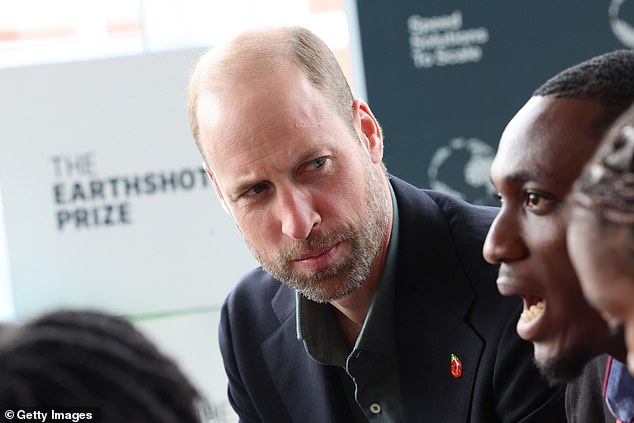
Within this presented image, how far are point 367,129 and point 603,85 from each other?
84 cm

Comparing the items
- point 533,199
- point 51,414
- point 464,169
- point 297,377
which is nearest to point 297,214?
point 297,377

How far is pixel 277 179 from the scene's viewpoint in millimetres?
2027

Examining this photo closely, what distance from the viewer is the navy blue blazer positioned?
6.49 feet

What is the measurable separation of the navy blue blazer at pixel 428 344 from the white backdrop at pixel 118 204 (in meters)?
1.53

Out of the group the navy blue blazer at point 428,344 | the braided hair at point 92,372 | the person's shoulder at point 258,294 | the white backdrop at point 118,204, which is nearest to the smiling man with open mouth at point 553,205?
the navy blue blazer at point 428,344

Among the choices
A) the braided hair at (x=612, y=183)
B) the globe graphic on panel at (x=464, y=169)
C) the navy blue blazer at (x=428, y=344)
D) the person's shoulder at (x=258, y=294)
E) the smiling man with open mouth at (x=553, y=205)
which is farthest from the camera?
the globe graphic on panel at (x=464, y=169)

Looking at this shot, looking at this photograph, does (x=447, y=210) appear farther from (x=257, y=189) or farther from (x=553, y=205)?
(x=553, y=205)

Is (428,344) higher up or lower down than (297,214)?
lower down

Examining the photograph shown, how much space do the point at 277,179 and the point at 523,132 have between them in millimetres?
626

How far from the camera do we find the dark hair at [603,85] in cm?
147

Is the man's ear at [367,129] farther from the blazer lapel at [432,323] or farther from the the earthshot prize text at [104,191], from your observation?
the the earthshot prize text at [104,191]

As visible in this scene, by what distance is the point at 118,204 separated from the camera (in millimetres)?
4004

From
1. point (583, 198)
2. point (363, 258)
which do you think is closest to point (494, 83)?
point (363, 258)

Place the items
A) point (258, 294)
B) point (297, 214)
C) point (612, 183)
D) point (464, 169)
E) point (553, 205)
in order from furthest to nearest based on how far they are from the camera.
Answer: point (464, 169)
point (258, 294)
point (297, 214)
point (553, 205)
point (612, 183)
